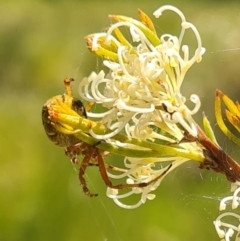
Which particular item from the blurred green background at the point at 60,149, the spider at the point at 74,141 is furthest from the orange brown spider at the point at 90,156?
the blurred green background at the point at 60,149

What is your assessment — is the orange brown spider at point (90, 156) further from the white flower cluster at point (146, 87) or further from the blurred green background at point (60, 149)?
the blurred green background at point (60, 149)

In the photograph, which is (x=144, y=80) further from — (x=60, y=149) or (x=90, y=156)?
(x=60, y=149)

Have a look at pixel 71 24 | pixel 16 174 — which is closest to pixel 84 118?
pixel 16 174

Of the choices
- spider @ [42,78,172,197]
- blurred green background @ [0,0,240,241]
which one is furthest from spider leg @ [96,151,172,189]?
blurred green background @ [0,0,240,241]

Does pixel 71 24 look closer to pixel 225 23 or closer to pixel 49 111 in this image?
pixel 225 23

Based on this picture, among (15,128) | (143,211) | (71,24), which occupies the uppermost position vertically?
(71,24)

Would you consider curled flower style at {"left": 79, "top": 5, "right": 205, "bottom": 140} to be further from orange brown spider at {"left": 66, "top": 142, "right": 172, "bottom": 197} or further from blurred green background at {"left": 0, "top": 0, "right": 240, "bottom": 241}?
blurred green background at {"left": 0, "top": 0, "right": 240, "bottom": 241}

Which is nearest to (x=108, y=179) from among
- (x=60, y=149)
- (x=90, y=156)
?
(x=90, y=156)
